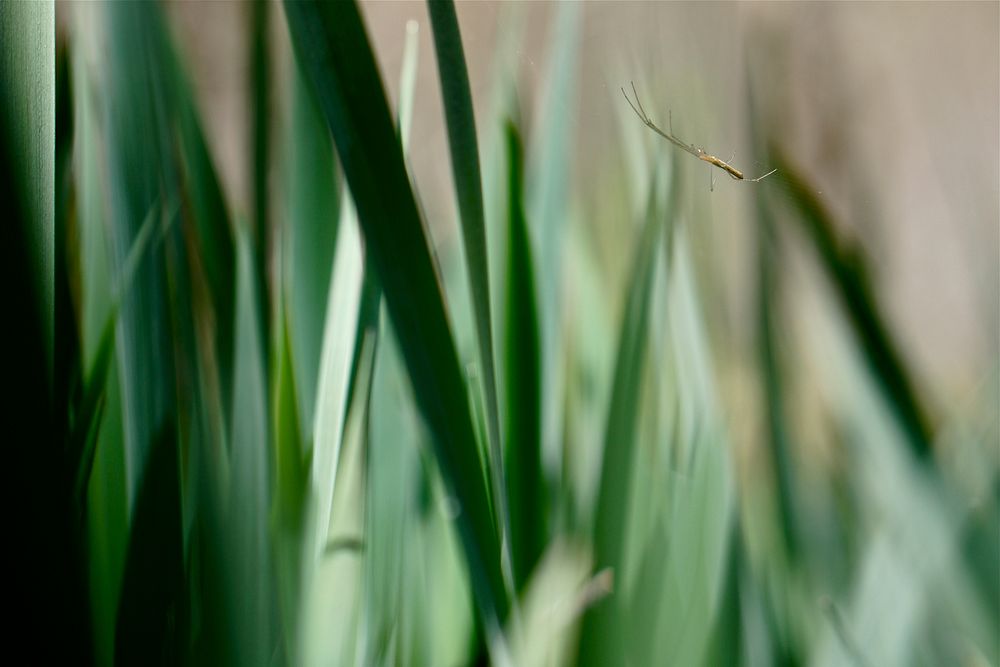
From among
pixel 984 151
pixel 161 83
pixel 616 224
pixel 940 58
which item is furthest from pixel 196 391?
pixel 940 58

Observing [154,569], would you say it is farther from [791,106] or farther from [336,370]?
[791,106]

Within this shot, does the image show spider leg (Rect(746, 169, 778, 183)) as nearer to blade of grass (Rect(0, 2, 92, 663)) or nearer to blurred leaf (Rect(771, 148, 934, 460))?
blurred leaf (Rect(771, 148, 934, 460))

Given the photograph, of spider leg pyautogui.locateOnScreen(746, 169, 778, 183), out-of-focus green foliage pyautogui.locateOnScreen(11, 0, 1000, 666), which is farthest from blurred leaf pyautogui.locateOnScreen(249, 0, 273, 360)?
spider leg pyautogui.locateOnScreen(746, 169, 778, 183)

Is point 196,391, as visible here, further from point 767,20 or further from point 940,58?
point 940,58

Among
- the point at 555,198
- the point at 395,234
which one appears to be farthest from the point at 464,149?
the point at 555,198

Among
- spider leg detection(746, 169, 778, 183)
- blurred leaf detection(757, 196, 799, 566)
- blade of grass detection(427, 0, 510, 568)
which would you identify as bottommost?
blurred leaf detection(757, 196, 799, 566)

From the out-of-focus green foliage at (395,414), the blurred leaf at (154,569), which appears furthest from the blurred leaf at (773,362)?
the blurred leaf at (154,569)

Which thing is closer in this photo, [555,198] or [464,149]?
[464,149]
